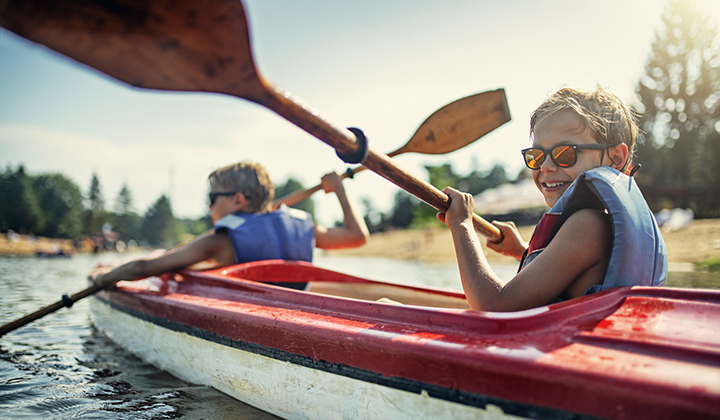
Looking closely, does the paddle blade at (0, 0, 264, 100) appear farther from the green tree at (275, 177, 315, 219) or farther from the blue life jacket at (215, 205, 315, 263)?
the green tree at (275, 177, 315, 219)

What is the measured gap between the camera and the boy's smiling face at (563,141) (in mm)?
1651

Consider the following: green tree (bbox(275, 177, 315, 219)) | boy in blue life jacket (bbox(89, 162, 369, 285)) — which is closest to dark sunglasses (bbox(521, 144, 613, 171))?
boy in blue life jacket (bbox(89, 162, 369, 285))

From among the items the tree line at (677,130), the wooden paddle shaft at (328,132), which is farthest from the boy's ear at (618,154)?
the tree line at (677,130)

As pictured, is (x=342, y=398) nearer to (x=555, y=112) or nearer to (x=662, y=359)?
(x=662, y=359)

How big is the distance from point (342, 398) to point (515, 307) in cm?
71

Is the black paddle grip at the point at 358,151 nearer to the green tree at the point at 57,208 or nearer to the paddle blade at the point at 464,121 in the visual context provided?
the paddle blade at the point at 464,121

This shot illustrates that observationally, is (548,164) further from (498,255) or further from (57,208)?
(57,208)

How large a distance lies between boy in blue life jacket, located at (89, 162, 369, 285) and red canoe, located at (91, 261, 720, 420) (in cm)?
67

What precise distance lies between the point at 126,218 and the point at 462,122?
76729 millimetres

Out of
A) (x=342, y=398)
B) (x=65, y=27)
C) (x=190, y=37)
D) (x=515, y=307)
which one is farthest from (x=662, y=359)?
(x=65, y=27)

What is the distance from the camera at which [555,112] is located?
1688mm

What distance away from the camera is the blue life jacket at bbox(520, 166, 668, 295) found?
138 cm

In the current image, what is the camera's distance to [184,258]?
9.98ft

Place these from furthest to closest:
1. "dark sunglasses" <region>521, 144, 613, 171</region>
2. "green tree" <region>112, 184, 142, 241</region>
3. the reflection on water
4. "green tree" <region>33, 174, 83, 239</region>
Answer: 1. "green tree" <region>112, 184, 142, 241</region>
2. "green tree" <region>33, 174, 83, 239</region>
3. the reflection on water
4. "dark sunglasses" <region>521, 144, 613, 171</region>
